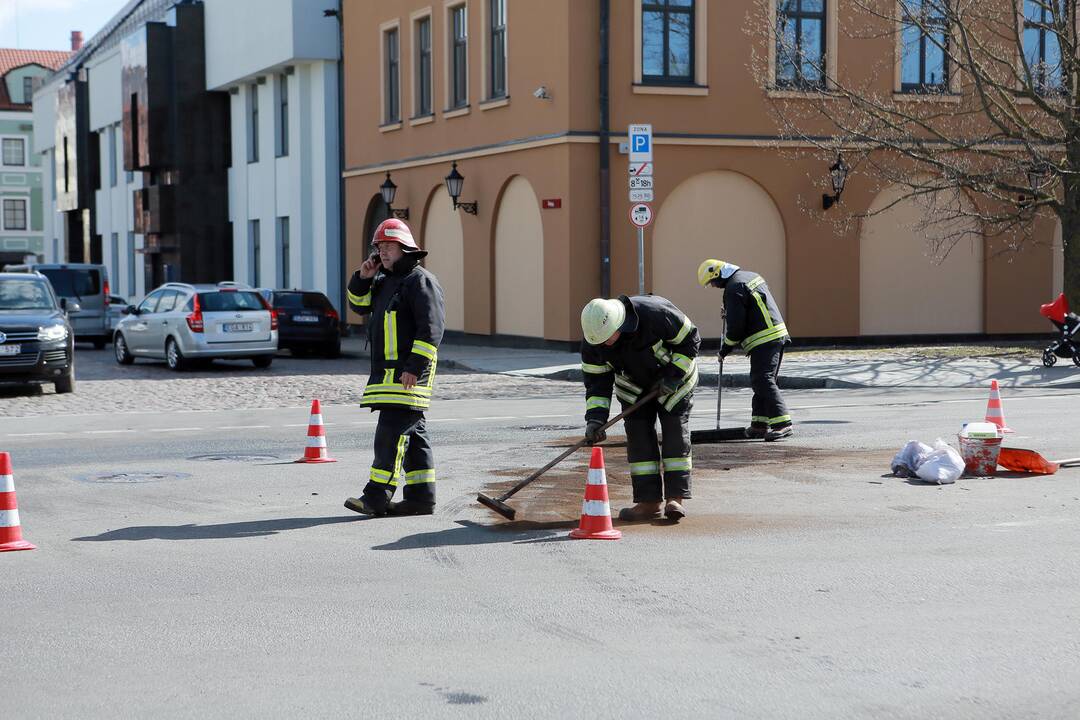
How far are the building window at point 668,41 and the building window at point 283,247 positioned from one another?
56.5ft

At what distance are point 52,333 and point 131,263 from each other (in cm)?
3776

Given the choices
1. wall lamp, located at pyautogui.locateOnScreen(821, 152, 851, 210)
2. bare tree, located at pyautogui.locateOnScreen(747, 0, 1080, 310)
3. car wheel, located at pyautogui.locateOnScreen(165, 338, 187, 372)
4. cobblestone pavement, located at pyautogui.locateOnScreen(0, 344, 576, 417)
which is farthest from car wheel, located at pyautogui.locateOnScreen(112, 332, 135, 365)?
wall lamp, located at pyautogui.locateOnScreen(821, 152, 851, 210)

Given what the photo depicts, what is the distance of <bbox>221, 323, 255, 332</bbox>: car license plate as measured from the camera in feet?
81.0

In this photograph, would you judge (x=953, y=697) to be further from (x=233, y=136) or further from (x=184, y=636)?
(x=233, y=136)

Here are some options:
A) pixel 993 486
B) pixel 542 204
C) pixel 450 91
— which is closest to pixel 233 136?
pixel 450 91

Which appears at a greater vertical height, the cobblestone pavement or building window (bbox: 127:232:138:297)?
building window (bbox: 127:232:138:297)

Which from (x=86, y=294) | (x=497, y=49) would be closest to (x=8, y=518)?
(x=497, y=49)

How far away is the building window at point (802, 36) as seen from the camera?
85.7ft

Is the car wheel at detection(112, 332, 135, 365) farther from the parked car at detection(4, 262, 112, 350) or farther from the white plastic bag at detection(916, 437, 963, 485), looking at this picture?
the white plastic bag at detection(916, 437, 963, 485)

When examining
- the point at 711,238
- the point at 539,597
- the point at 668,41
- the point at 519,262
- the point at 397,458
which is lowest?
the point at 539,597

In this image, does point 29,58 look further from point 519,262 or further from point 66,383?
point 66,383

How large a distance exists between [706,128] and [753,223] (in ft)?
6.24

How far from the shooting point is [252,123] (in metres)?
44.5

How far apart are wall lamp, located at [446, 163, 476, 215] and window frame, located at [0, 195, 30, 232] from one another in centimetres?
6240
